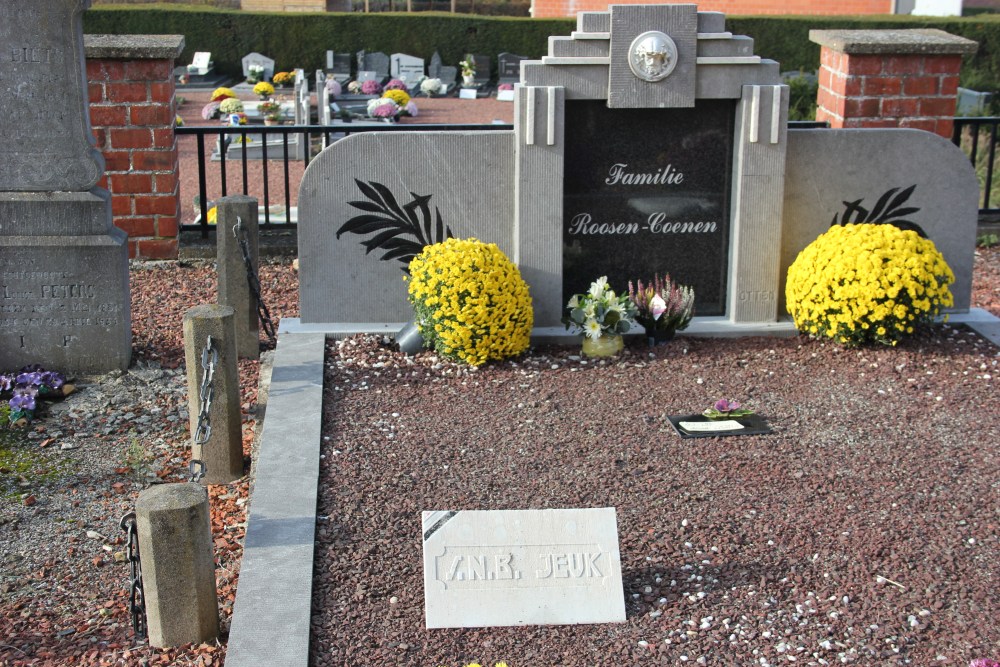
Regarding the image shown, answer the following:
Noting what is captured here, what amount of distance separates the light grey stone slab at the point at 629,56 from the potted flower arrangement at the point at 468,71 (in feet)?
63.7

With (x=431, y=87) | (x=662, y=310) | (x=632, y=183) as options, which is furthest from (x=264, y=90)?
(x=662, y=310)

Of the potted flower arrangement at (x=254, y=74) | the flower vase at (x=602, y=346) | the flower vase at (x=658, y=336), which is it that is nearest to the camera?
the flower vase at (x=602, y=346)

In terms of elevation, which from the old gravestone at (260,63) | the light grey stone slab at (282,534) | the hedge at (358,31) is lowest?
the light grey stone slab at (282,534)

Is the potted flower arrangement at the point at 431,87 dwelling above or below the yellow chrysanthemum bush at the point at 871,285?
above

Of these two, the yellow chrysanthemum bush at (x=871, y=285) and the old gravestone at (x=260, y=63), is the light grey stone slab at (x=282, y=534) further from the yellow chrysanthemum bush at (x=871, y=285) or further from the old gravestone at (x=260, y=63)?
the old gravestone at (x=260, y=63)

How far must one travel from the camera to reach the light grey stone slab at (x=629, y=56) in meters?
6.90

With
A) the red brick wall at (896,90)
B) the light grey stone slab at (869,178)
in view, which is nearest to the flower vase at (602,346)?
the light grey stone slab at (869,178)

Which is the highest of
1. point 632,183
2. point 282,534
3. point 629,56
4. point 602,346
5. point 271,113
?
point 629,56

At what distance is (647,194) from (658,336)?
0.86m

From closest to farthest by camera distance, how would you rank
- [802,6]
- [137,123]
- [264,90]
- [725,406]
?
[725,406]
[137,123]
[264,90]
[802,6]

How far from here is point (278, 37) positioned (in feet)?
87.8

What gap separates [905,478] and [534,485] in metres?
1.59

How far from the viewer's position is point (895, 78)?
943cm

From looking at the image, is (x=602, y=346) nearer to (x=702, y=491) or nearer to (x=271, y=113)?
(x=702, y=491)
